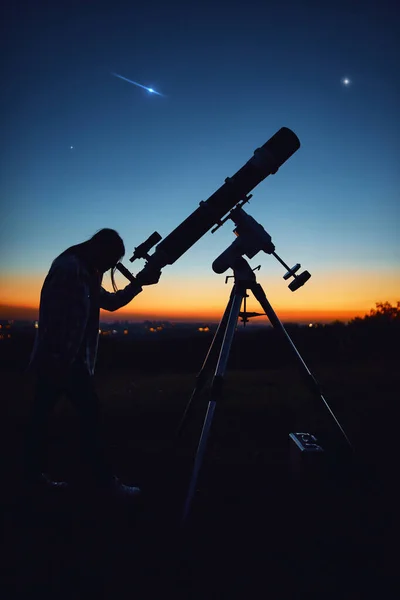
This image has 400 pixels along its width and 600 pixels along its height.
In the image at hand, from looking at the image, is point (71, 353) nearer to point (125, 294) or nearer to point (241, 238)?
point (125, 294)

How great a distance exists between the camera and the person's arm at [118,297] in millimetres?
3772

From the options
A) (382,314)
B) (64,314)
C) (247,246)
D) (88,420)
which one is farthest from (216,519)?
(382,314)

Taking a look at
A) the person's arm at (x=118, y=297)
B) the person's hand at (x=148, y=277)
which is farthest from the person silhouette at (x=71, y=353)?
the person's hand at (x=148, y=277)

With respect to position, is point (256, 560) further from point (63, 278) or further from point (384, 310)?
point (384, 310)

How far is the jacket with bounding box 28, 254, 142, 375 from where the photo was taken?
10.2ft

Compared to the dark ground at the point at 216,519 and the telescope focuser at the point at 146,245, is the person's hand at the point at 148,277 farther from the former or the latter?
Answer: the dark ground at the point at 216,519

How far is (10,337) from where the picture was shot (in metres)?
13.4

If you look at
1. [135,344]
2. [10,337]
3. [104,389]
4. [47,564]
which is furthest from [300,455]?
[10,337]

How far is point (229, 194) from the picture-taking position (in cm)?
363

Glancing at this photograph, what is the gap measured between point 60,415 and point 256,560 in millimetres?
4733

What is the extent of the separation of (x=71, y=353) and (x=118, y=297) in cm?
86

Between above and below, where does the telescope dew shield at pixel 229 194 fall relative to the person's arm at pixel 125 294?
above

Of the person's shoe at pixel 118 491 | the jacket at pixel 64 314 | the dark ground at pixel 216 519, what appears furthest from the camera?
the person's shoe at pixel 118 491

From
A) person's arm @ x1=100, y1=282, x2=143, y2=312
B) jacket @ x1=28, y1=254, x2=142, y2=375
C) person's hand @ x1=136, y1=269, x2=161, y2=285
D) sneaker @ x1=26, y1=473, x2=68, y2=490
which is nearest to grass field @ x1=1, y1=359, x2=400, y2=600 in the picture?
sneaker @ x1=26, y1=473, x2=68, y2=490
